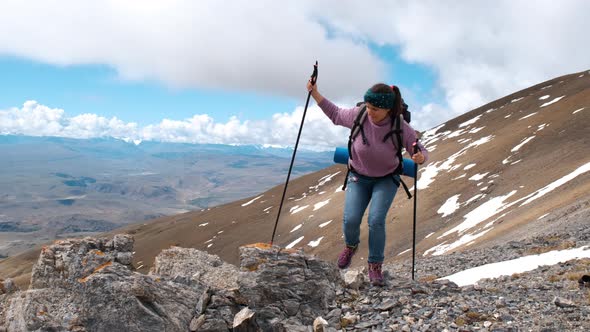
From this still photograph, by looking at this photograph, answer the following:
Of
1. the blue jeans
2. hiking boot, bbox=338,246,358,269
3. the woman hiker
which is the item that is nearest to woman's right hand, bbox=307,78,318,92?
the woman hiker

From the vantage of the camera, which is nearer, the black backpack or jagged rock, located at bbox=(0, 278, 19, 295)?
the black backpack

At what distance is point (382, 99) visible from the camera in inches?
348

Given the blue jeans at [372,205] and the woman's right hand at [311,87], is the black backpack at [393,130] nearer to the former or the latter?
the blue jeans at [372,205]

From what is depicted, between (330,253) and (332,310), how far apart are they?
51179mm

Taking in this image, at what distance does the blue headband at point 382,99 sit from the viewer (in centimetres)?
883

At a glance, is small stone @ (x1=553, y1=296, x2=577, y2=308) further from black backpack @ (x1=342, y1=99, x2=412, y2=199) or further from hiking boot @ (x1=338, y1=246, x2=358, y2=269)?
hiking boot @ (x1=338, y1=246, x2=358, y2=269)

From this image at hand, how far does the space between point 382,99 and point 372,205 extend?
8.05ft

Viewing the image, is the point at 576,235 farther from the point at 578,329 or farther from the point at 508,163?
the point at 508,163

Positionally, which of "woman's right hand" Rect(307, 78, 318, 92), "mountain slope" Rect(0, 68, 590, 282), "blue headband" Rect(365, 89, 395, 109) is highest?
"woman's right hand" Rect(307, 78, 318, 92)

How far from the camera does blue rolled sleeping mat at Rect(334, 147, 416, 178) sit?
32.8ft

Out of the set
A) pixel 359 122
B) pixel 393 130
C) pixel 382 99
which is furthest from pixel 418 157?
pixel 382 99

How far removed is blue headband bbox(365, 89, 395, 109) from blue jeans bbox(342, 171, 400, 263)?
176 cm

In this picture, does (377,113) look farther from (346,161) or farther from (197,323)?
(197,323)

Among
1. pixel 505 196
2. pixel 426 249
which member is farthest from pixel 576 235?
pixel 505 196
